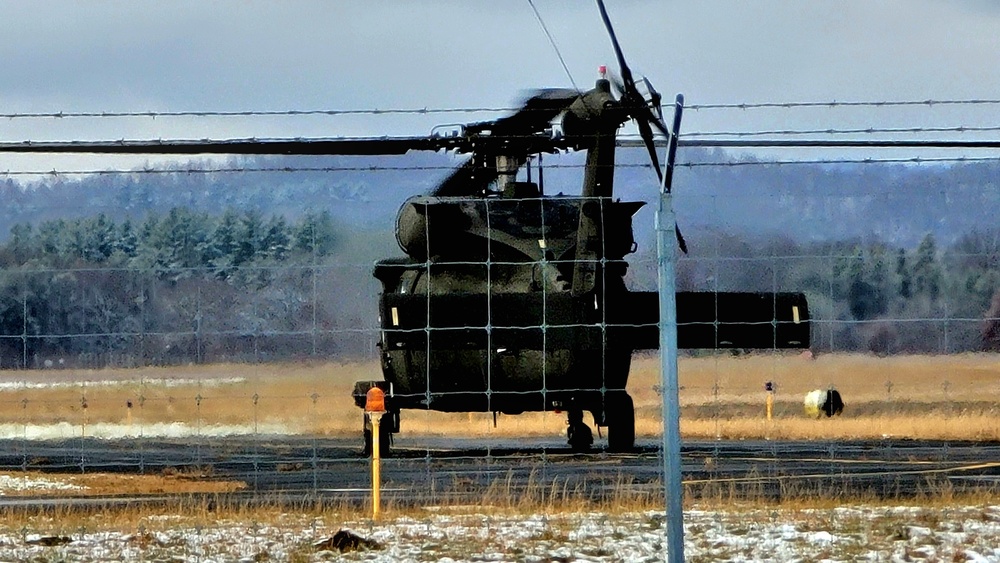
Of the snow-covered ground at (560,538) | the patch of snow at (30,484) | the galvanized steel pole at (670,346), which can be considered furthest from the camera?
the patch of snow at (30,484)

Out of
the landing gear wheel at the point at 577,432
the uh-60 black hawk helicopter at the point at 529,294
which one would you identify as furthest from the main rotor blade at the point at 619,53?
the landing gear wheel at the point at 577,432

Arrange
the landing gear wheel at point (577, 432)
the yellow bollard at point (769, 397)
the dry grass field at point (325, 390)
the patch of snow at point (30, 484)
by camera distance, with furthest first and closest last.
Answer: the landing gear wheel at point (577, 432), the patch of snow at point (30, 484), the yellow bollard at point (769, 397), the dry grass field at point (325, 390)

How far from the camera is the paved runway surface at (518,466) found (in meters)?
19.9

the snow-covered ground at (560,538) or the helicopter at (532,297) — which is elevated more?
the helicopter at (532,297)

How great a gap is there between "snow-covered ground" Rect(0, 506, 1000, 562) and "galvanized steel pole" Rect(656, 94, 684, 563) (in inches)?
88.4

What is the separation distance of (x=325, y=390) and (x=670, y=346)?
1031 centimetres

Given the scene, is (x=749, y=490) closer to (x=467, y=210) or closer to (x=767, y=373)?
(x=767, y=373)

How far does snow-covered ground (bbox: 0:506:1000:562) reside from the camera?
44.3ft

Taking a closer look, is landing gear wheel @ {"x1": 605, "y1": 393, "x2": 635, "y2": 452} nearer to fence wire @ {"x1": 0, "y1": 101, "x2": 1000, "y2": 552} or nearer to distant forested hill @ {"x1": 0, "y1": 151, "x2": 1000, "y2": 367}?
fence wire @ {"x1": 0, "y1": 101, "x2": 1000, "y2": 552}

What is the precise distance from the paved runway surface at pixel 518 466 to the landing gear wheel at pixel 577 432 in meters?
0.33

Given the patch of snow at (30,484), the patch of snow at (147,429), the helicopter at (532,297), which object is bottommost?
the patch of snow at (30,484)

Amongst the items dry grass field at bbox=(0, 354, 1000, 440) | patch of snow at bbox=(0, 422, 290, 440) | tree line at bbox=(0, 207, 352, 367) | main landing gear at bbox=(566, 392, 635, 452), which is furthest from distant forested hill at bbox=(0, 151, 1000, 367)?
main landing gear at bbox=(566, 392, 635, 452)

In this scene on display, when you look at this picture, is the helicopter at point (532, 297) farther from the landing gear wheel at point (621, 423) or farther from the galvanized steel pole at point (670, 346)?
the galvanized steel pole at point (670, 346)

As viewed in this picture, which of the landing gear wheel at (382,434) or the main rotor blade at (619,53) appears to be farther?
the landing gear wheel at (382,434)
